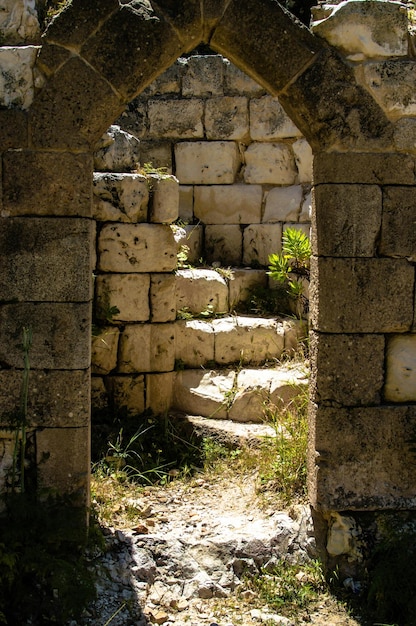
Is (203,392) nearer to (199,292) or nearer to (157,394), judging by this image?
(157,394)

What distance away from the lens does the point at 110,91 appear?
407 centimetres

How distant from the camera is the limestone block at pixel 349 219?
4.28m

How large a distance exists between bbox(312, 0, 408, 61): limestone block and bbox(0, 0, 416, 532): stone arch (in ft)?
0.29

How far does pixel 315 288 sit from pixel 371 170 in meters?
0.75

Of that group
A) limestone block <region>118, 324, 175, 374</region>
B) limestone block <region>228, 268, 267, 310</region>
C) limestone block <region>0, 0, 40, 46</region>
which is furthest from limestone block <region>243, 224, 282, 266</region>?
limestone block <region>0, 0, 40, 46</region>

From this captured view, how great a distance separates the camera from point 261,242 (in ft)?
26.8

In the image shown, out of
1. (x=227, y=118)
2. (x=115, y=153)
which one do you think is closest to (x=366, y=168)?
(x=115, y=153)

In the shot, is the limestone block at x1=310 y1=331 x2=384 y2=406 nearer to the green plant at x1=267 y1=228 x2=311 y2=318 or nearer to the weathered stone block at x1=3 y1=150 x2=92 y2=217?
the weathered stone block at x1=3 y1=150 x2=92 y2=217

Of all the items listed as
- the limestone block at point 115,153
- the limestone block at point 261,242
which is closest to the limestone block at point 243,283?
the limestone block at point 261,242

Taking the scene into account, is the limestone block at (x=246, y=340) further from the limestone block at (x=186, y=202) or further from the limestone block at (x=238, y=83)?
the limestone block at (x=238, y=83)

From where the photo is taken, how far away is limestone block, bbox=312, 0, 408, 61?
166 inches

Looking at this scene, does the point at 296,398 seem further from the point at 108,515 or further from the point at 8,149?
the point at 8,149

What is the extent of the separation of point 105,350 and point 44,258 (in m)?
2.29

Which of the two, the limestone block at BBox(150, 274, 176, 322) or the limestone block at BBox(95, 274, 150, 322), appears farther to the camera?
the limestone block at BBox(150, 274, 176, 322)
